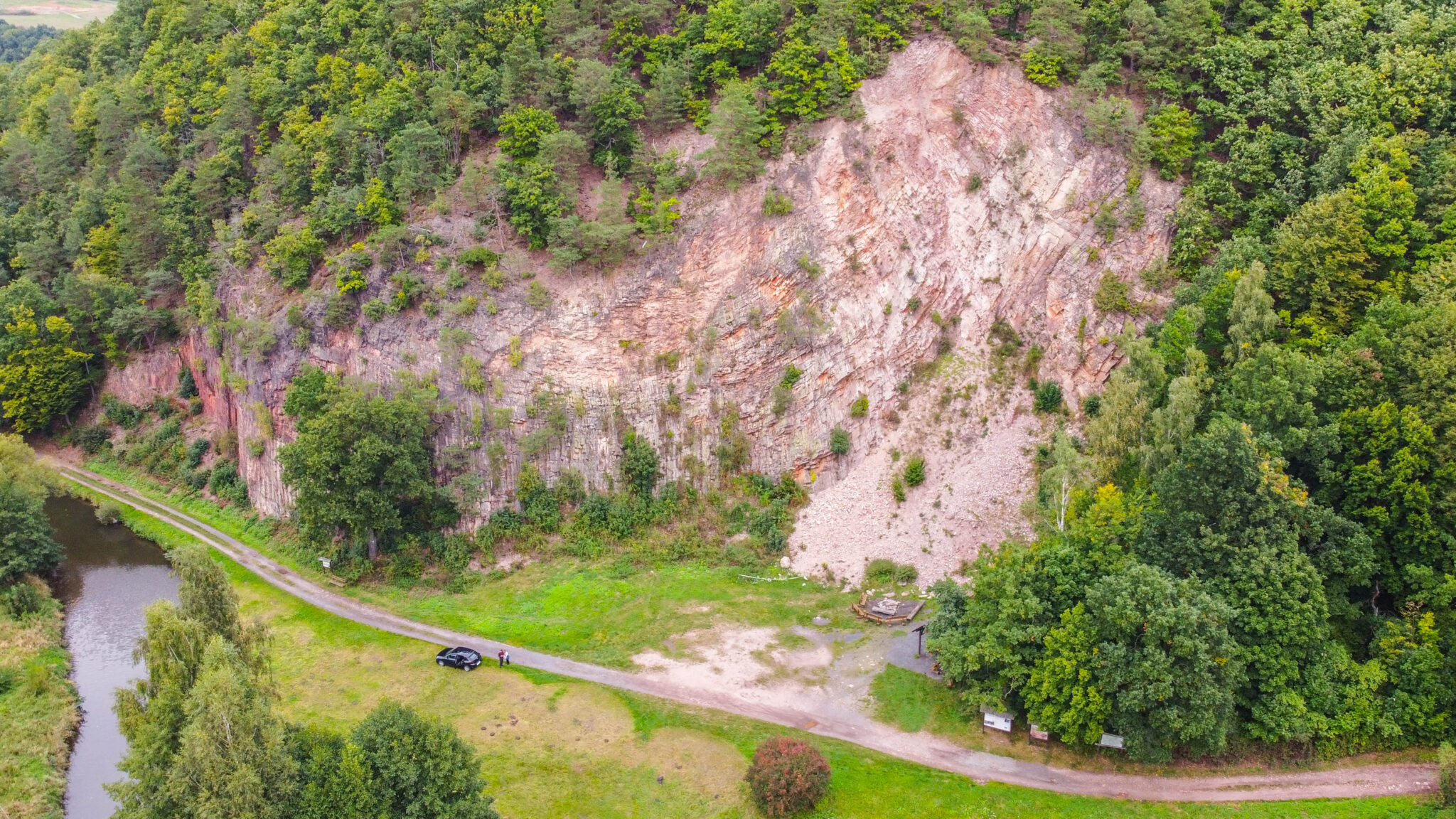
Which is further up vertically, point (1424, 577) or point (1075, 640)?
point (1424, 577)

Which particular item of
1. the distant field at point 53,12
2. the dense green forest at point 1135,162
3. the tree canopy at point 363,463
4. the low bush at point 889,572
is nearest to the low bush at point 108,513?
the dense green forest at point 1135,162

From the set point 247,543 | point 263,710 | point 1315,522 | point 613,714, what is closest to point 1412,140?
point 1315,522

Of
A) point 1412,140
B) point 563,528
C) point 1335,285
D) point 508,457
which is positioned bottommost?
point 563,528

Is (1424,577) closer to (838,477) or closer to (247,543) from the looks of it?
(838,477)

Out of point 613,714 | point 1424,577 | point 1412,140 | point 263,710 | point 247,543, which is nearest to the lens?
point 263,710

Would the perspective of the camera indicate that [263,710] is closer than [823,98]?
Yes

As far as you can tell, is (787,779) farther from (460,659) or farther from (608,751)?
(460,659)

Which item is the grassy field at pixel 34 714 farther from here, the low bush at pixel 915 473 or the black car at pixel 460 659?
the low bush at pixel 915 473
